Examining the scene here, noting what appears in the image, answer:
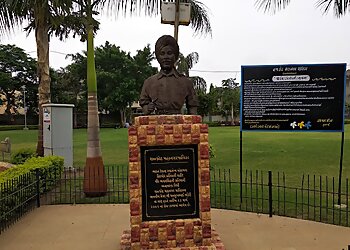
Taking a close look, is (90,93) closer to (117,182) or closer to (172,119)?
(117,182)

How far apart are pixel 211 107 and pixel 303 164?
3735 centimetres

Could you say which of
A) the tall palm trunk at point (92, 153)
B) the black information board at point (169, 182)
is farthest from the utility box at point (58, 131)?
the black information board at point (169, 182)

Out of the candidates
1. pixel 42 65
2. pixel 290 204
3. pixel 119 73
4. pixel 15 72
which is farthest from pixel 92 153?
pixel 15 72

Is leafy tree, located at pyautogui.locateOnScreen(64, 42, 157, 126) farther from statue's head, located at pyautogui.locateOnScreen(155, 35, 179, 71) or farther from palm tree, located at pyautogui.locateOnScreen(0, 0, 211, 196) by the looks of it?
statue's head, located at pyautogui.locateOnScreen(155, 35, 179, 71)

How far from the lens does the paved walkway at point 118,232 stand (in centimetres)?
548

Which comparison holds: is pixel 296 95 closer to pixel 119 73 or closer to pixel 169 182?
pixel 169 182

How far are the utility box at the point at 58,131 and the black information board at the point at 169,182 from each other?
7458 millimetres

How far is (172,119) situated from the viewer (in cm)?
495

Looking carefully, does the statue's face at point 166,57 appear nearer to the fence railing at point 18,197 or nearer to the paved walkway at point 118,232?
the paved walkway at point 118,232

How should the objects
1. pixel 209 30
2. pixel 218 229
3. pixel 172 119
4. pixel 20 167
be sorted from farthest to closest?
pixel 209 30, pixel 20 167, pixel 218 229, pixel 172 119

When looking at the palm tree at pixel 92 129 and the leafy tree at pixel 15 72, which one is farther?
the leafy tree at pixel 15 72

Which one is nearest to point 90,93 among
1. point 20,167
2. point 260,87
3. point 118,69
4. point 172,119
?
point 20,167

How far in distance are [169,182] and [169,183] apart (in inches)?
0.6

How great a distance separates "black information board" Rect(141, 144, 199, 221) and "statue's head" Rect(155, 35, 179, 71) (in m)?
1.19
